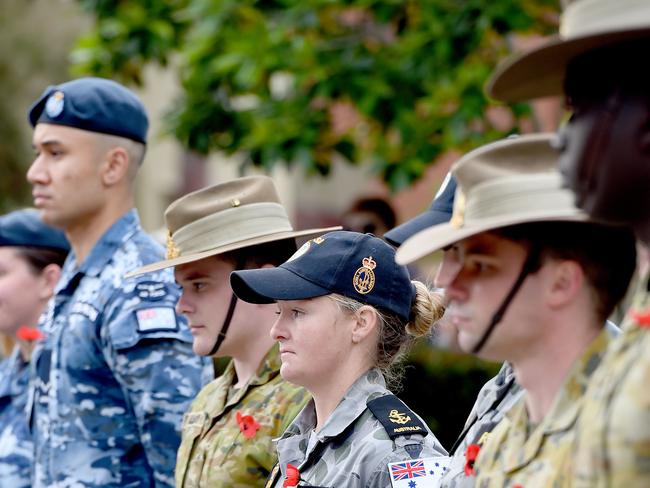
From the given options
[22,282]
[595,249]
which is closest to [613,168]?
[595,249]

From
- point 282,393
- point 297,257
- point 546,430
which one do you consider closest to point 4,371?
point 282,393

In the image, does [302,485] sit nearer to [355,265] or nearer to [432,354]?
[355,265]

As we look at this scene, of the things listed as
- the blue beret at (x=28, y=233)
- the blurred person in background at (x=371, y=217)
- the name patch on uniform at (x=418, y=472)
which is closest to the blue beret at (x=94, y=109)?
the blue beret at (x=28, y=233)

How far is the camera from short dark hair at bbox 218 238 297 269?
4.40 m

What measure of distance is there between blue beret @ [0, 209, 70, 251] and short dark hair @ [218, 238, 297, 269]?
2115 millimetres

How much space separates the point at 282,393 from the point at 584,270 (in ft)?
5.72

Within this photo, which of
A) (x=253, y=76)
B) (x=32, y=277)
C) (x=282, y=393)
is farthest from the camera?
(x=253, y=76)

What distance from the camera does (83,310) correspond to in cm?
491

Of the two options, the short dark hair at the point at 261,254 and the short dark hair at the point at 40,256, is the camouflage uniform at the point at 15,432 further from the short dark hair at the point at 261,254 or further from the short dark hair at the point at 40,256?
the short dark hair at the point at 261,254

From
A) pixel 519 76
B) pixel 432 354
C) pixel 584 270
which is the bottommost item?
pixel 432 354

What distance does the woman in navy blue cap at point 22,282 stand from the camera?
6.02 metres

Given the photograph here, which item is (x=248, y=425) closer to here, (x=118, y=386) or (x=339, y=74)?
(x=118, y=386)

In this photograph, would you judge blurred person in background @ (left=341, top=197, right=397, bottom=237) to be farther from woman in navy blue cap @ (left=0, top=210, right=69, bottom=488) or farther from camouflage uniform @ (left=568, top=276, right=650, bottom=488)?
camouflage uniform @ (left=568, top=276, right=650, bottom=488)

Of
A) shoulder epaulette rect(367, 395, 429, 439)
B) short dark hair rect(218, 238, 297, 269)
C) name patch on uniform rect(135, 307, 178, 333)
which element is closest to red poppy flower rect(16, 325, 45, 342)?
name patch on uniform rect(135, 307, 178, 333)
